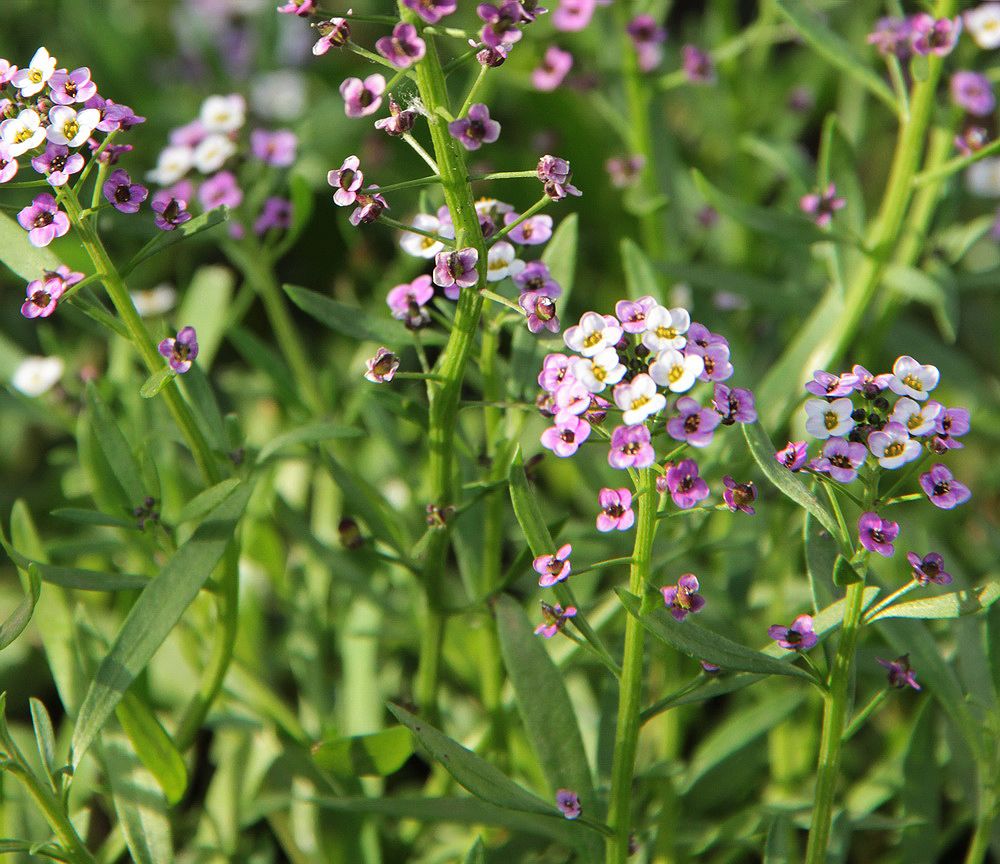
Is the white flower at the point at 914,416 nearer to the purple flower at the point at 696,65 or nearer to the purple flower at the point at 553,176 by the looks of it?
the purple flower at the point at 553,176

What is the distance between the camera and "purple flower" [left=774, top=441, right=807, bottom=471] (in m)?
1.87

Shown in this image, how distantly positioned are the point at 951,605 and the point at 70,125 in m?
1.83

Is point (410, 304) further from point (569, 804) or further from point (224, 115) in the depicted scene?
point (224, 115)

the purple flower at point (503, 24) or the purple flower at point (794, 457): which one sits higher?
the purple flower at point (503, 24)

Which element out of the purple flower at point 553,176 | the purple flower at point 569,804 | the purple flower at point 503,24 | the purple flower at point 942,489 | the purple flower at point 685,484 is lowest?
the purple flower at point 569,804

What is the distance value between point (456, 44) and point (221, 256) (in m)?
1.47

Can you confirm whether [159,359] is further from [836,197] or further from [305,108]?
[305,108]

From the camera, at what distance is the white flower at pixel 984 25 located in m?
3.03

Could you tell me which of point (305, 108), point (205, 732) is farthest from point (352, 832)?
point (305, 108)

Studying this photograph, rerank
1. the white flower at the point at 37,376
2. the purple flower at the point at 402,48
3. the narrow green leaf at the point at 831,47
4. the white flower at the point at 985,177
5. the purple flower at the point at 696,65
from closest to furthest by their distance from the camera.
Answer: the purple flower at the point at 402,48, the narrow green leaf at the point at 831,47, the white flower at the point at 37,376, the purple flower at the point at 696,65, the white flower at the point at 985,177

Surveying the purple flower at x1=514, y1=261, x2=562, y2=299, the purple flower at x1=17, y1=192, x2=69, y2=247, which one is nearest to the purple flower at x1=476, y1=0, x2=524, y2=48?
the purple flower at x1=514, y1=261, x2=562, y2=299

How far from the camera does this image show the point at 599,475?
3.13 m

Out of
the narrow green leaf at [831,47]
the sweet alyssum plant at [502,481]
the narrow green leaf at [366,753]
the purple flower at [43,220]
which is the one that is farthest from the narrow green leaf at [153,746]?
the narrow green leaf at [831,47]

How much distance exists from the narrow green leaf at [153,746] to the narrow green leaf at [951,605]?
5.02ft
